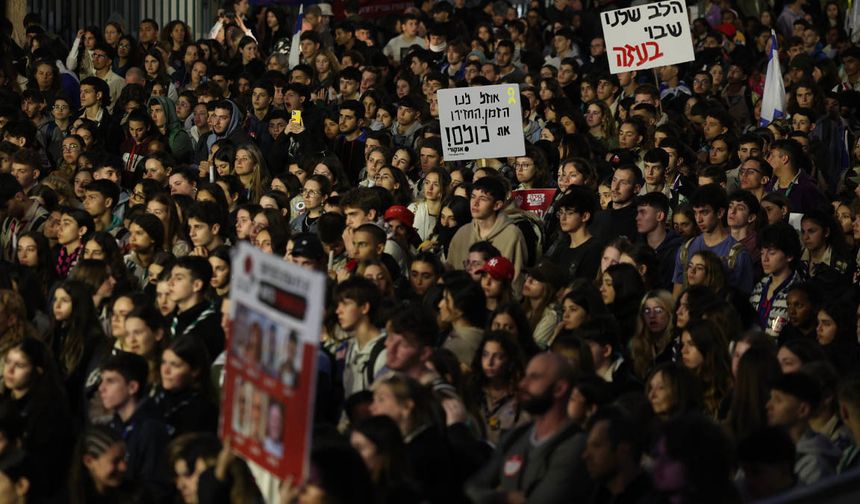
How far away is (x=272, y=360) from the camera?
234 inches

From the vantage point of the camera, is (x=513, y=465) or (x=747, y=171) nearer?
(x=513, y=465)

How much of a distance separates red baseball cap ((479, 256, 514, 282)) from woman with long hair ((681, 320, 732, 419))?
6.48 ft

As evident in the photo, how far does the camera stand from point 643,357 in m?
9.48

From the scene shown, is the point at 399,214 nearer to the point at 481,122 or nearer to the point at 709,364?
the point at 481,122

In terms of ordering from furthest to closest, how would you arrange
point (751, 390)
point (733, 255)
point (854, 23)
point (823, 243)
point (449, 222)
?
point (854, 23) → point (449, 222) → point (823, 243) → point (733, 255) → point (751, 390)

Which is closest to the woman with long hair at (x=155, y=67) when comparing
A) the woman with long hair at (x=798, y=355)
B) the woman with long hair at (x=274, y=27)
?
the woman with long hair at (x=274, y=27)

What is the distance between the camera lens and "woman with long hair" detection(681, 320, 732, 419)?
8.38 meters

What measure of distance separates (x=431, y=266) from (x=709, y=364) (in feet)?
8.16

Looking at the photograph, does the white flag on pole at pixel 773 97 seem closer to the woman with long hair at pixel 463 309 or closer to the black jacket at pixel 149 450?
the woman with long hair at pixel 463 309

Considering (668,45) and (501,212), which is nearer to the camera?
(501,212)

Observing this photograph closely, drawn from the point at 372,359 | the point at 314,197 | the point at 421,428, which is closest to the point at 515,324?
the point at 372,359

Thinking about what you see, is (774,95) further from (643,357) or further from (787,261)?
(643,357)

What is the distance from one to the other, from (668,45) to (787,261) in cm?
612

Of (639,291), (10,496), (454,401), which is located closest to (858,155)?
(639,291)
